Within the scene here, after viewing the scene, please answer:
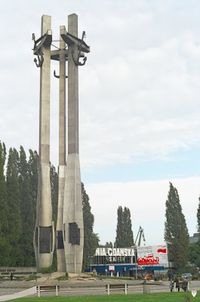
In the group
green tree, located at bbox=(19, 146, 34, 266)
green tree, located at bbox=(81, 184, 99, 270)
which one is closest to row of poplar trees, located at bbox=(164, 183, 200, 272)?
green tree, located at bbox=(81, 184, 99, 270)

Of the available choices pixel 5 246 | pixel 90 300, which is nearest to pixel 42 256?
pixel 5 246

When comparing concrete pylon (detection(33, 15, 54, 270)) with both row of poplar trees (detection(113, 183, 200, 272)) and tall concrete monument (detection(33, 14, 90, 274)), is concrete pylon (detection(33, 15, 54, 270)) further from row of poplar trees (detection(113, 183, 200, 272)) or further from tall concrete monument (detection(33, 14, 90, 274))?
row of poplar trees (detection(113, 183, 200, 272))

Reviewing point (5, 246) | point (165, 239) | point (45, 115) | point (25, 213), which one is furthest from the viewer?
point (165, 239)

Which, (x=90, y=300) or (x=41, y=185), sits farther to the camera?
(x=41, y=185)

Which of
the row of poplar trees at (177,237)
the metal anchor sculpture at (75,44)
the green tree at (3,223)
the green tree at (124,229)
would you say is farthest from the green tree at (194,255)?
the metal anchor sculpture at (75,44)

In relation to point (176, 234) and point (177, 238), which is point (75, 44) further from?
point (177, 238)

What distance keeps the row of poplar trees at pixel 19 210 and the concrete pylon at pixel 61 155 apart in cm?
755

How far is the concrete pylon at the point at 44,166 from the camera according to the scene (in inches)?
1697

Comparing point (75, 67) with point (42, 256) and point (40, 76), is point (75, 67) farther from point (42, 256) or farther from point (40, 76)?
point (42, 256)

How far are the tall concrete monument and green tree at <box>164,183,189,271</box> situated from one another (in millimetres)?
28190

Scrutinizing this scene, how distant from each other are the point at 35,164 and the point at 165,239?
21.1 meters

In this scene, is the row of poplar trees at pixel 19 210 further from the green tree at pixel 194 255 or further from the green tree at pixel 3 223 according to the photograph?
the green tree at pixel 194 255

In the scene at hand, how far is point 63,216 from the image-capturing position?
43.4m

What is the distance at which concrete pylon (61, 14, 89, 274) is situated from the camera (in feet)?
140
